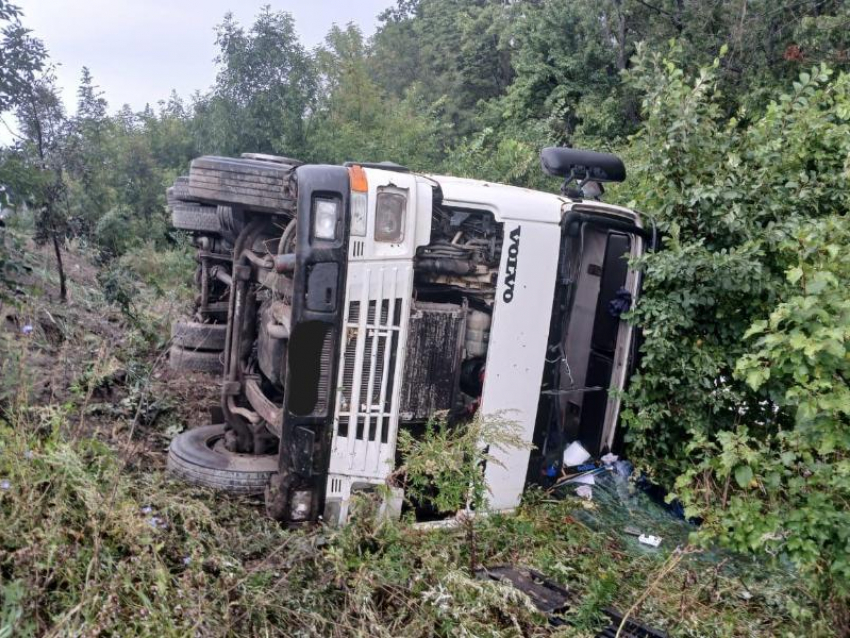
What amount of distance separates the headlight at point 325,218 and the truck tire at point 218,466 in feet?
4.30

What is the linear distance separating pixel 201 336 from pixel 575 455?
2654 millimetres

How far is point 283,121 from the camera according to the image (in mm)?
12875

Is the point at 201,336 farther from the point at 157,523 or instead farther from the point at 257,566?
the point at 257,566

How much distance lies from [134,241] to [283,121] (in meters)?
3.39

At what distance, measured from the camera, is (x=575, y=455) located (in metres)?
4.70

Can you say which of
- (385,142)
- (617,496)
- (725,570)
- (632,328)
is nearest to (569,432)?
(617,496)

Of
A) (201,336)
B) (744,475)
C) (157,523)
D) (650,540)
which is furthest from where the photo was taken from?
(201,336)

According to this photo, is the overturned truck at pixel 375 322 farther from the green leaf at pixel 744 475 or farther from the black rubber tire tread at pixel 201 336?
the green leaf at pixel 744 475

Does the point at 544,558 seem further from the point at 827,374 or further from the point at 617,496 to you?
the point at 827,374

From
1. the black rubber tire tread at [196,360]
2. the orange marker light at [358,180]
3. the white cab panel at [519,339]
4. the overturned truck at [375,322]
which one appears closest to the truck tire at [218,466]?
the overturned truck at [375,322]

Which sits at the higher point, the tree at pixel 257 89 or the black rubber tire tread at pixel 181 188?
the tree at pixel 257 89

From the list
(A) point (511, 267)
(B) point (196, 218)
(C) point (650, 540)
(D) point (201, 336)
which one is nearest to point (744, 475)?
(C) point (650, 540)

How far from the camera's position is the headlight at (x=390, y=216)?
3570 mm

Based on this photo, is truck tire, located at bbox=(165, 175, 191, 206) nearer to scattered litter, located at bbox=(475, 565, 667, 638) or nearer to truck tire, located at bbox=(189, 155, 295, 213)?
truck tire, located at bbox=(189, 155, 295, 213)
